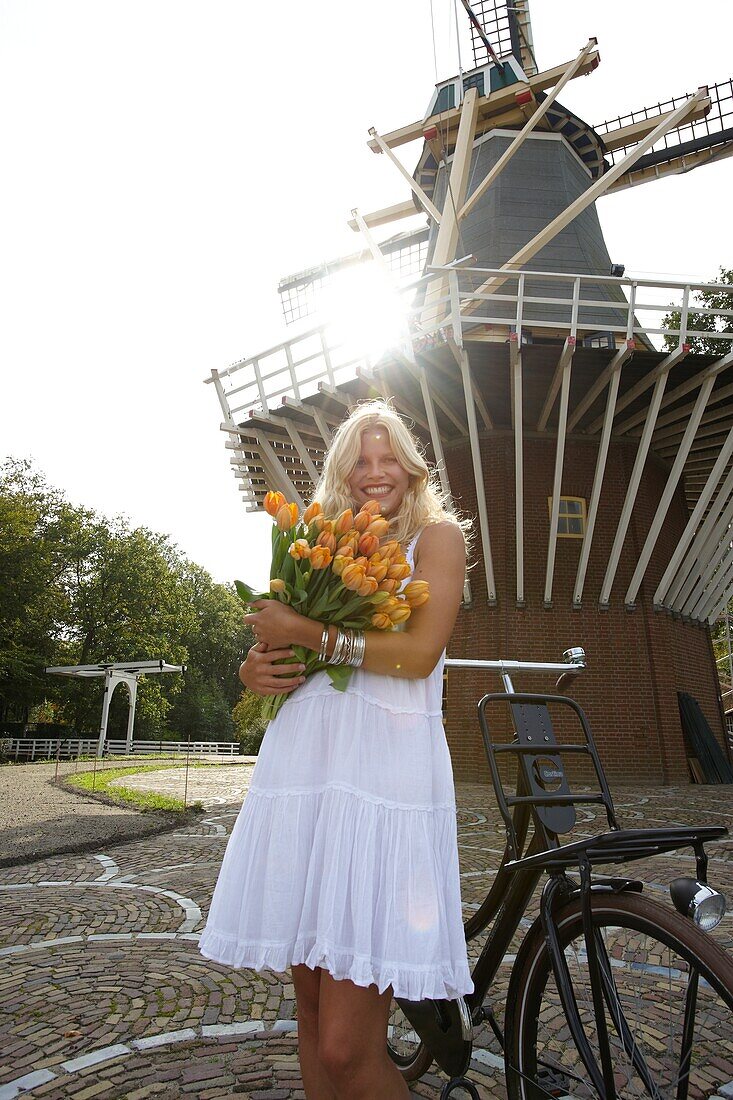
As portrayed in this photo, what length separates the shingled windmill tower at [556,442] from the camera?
10141 millimetres

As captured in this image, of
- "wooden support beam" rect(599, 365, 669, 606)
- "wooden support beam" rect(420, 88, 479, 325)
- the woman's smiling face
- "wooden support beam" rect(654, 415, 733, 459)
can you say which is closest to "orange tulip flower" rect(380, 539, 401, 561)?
the woman's smiling face

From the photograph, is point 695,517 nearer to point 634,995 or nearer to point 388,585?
point 634,995

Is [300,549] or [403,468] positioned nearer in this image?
[300,549]

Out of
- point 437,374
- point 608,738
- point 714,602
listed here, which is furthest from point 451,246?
point 608,738

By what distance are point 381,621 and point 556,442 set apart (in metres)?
11.5

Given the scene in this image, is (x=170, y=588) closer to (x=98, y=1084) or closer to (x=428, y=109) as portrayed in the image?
(x=428, y=109)

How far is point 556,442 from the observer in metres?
12.2

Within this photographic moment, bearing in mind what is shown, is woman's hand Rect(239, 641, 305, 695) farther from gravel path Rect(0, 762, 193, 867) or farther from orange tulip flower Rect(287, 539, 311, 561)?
gravel path Rect(0, 762, 193, 867)

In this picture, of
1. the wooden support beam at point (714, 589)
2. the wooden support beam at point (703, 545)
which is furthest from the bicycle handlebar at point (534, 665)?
the wooden support beam at point (714, 589)

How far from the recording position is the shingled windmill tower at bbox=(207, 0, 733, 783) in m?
10.1

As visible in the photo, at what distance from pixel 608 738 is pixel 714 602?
428 centimetres

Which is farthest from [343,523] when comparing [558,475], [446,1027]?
[558,475]

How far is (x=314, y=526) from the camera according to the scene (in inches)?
63.2

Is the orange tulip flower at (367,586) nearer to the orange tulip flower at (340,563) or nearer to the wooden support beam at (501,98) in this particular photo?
the orange tulip flower at (340,563)
